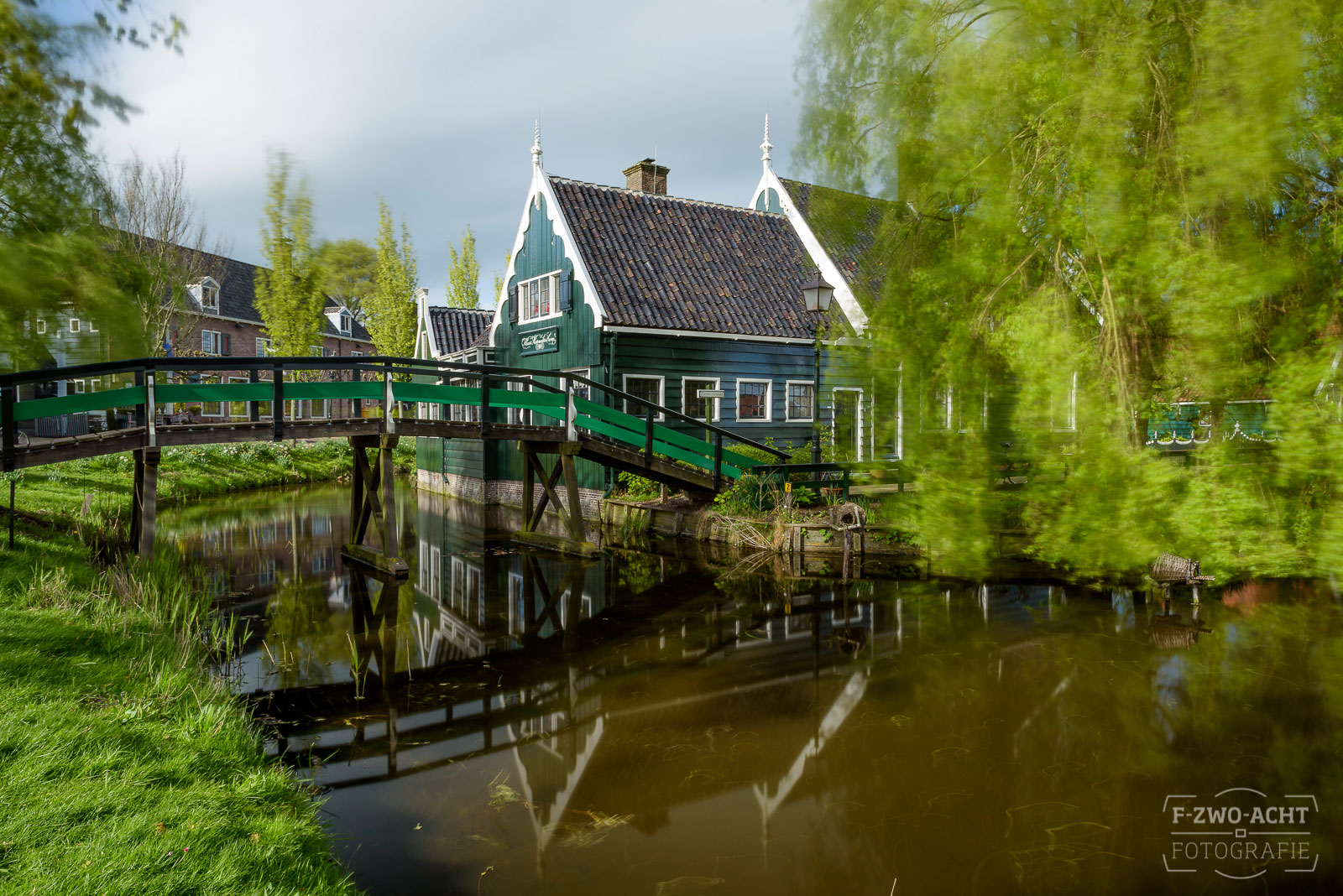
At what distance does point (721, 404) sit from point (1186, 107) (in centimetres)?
1396

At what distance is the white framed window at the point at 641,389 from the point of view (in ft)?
56.2

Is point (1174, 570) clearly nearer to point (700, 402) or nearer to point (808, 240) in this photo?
point (700, 402)

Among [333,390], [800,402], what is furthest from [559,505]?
[800,402]

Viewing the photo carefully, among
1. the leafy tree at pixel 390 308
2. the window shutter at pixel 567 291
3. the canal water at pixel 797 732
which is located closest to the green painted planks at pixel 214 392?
the canal water at pixel 797 732

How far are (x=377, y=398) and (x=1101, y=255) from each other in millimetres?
10256

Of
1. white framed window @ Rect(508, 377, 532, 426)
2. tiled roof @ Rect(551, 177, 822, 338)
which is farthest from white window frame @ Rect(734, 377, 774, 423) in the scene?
white framed window @ Rect(508, 377, 532, 426)

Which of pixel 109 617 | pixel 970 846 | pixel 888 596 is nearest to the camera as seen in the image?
pixel 970 846

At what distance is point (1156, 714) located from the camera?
704cm

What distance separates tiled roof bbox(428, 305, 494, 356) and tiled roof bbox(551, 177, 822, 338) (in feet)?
28.0

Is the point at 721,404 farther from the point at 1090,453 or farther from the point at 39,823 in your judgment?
the point at 39,823

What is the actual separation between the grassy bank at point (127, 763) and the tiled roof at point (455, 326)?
1825 centimetres

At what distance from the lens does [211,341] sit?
39625mm

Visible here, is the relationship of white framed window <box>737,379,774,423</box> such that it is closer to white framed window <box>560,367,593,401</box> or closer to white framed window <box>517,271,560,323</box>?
white framed window <box>560,367,593,401</box>

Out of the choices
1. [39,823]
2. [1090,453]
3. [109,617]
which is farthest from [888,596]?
[39,823]
